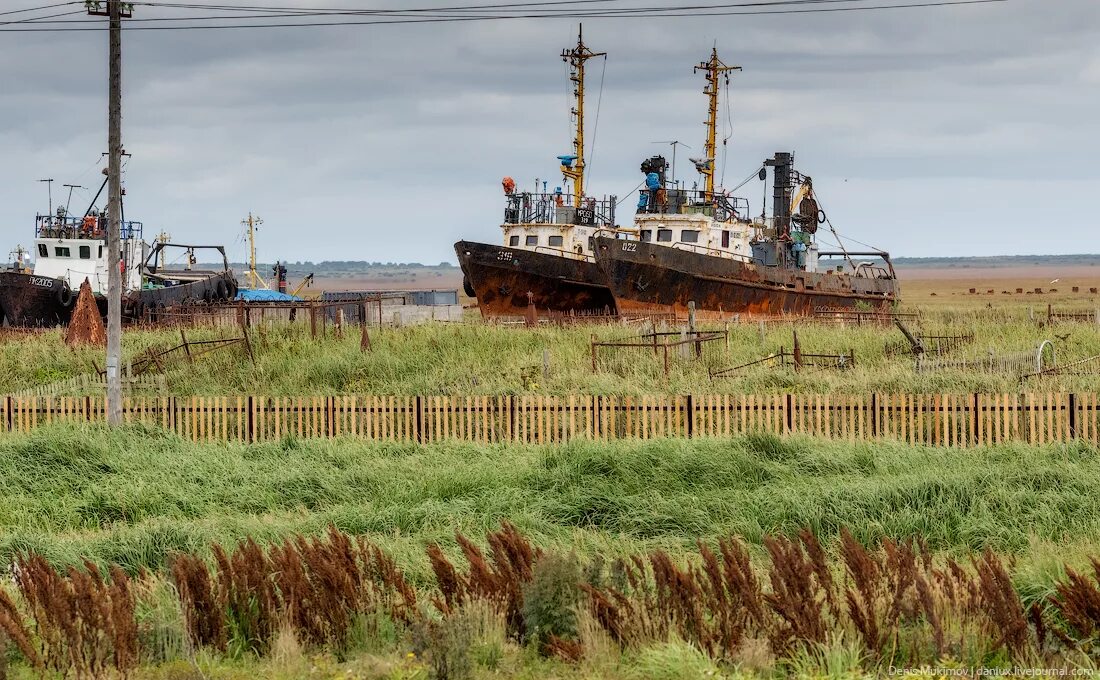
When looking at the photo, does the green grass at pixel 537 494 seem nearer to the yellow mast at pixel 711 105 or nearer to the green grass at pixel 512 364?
the green grass at pixel 512 364

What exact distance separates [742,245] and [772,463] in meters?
30.0

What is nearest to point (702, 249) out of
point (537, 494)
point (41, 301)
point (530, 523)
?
point (41, 301)

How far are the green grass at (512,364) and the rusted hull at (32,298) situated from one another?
8.15 metres

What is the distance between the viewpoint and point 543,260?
132 feet

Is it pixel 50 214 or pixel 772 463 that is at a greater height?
pixel 50 214

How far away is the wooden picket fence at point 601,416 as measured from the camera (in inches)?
637

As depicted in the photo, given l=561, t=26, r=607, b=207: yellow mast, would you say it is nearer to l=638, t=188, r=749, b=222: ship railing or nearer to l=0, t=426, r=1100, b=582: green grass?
l=638, t=188, r=749, b=222: ship railing

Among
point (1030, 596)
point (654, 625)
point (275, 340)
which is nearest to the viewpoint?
point (654, 625)

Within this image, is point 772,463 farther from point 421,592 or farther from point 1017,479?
point 421,592

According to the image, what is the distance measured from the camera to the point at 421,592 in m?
9.72

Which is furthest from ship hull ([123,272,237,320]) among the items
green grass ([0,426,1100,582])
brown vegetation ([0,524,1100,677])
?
brown vegetation ([0,524,1100,677])

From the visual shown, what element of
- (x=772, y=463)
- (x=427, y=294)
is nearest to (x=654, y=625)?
(x=772, y=463)

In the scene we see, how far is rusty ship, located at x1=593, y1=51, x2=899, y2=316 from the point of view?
39188 mm

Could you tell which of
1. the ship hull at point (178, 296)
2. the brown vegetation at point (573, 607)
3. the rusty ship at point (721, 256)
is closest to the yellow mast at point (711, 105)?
the rusty ship at point (721, 256)
